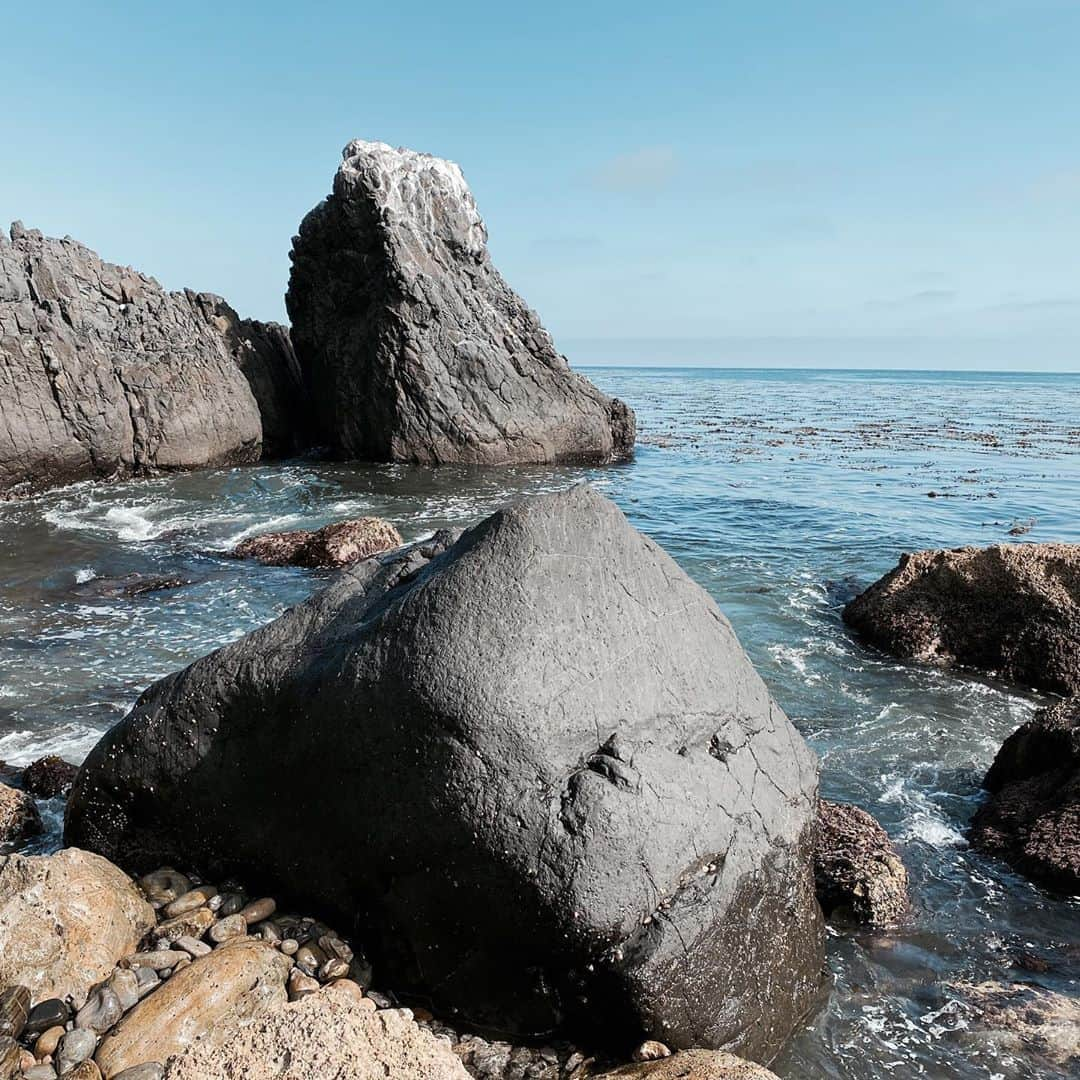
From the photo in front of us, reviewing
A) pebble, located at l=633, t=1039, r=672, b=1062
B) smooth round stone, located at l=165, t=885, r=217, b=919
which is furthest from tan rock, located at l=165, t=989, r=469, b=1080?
smooth round stone, located at l=165, t=885, r=217, b=919

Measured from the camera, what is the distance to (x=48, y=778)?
6473mm

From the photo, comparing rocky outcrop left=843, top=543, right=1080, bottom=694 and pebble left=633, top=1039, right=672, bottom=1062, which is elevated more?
rocky outcrop left=843, top=543, right=1080, bottom=694

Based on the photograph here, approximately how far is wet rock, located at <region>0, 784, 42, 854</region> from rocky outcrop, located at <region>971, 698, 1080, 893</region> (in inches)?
258

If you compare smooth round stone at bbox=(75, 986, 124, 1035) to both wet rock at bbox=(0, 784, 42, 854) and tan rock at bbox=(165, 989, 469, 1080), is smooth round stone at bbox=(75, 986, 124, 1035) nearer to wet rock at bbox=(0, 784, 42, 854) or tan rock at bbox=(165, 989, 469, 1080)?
tan rock at bbox=(165, 989, 469, 1080)

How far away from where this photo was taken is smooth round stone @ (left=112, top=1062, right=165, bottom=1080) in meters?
3.51

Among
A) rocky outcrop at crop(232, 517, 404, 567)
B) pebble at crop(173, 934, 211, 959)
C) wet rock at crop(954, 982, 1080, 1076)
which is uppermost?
rocky outcrop at crop(232, 517, 404, 567)

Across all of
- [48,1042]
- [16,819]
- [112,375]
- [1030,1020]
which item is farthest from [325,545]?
[112,375]

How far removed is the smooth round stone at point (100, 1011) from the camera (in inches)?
152

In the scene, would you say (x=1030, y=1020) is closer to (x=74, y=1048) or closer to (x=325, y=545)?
(x=74, y=1048)

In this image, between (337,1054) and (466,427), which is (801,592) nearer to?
(337,1054)

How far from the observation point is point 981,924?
17.7ft

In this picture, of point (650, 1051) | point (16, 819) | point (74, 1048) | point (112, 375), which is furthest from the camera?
point (112, 375)

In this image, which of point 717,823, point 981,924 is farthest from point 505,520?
point 981,924

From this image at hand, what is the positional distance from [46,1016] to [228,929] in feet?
2.87
